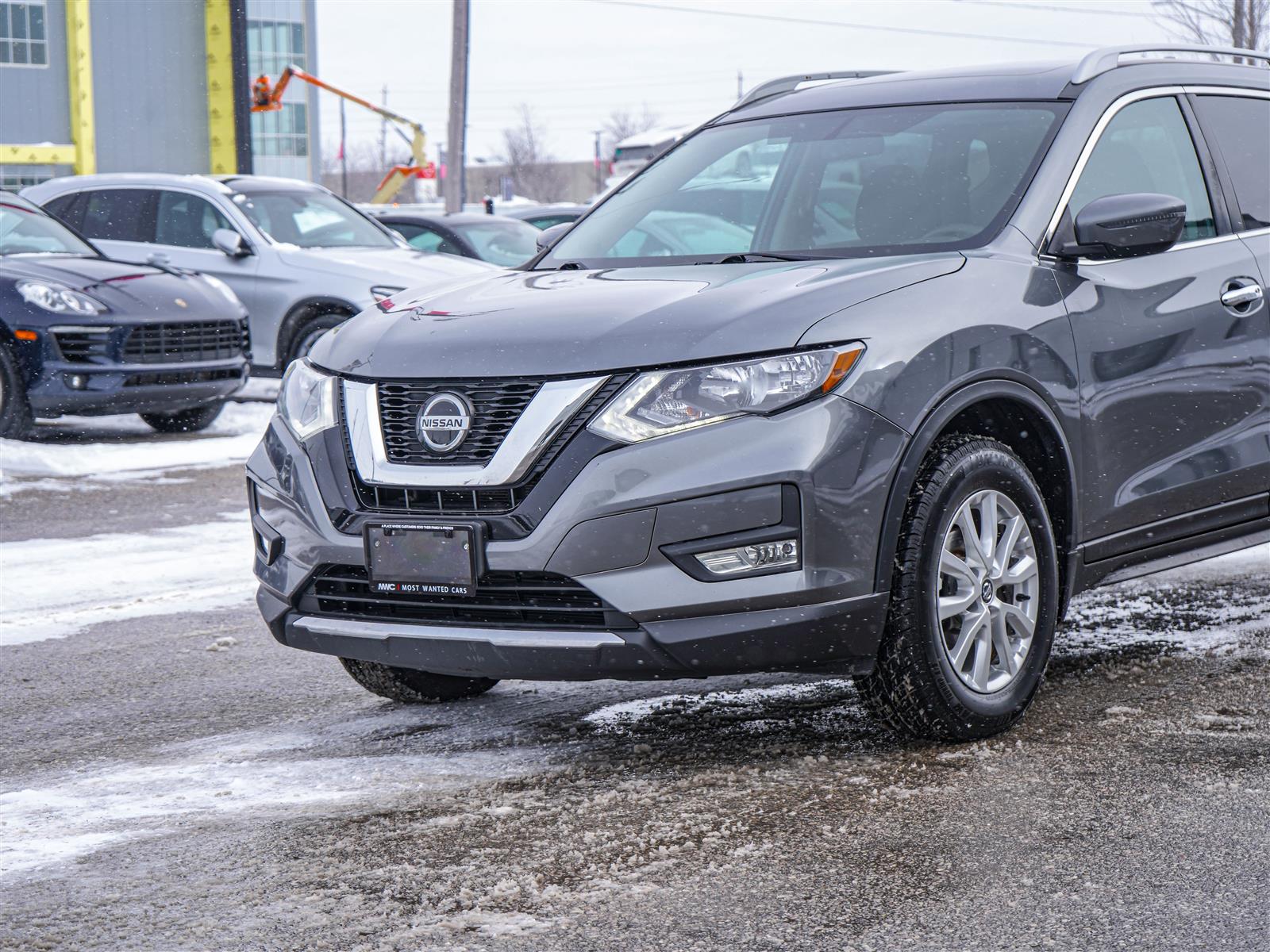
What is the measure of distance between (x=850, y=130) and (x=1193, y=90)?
3.71 feet

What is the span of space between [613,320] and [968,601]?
1112 millimetres

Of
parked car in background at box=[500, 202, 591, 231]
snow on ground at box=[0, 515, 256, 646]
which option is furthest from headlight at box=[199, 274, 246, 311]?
parked car in background at box=[500, 202, 591, 231]

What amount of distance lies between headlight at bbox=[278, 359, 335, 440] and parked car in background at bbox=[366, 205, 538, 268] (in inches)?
450

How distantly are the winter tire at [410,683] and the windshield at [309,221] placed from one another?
363 inches

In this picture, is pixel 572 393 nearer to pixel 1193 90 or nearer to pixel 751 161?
pixel 751 161

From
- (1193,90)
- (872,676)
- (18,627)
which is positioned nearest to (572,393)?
(872,676)

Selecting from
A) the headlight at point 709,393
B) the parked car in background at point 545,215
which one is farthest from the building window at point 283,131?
the headlight at point 709,393

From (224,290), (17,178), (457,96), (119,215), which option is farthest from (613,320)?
(17,178)

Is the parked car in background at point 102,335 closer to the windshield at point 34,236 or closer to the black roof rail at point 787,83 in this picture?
the windshield at point 34,236

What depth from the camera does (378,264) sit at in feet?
43.1

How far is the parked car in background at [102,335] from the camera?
10734 mm

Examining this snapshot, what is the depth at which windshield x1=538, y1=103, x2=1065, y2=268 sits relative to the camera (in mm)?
4746

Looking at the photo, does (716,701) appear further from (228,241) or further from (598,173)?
(598,173)

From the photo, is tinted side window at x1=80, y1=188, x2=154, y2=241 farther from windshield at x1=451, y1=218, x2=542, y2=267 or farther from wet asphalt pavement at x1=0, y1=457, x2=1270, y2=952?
wet asphalt pavement at x1=0, y1=457, x2=1270, y2=952
